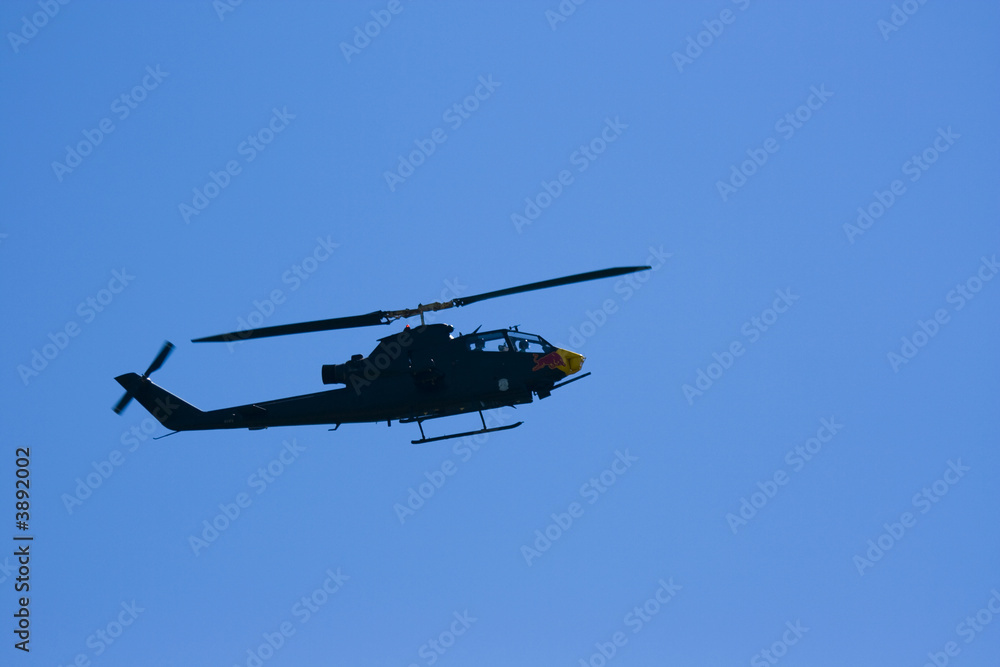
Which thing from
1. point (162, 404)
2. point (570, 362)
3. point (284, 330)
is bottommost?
point (162, 404)

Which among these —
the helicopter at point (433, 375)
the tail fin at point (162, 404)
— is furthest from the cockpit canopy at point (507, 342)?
the tail fin at point (162, 404)

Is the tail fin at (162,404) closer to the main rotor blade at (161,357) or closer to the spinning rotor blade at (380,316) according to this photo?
the main rotor blade at (161,357)

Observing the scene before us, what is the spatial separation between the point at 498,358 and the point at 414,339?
1911 mm

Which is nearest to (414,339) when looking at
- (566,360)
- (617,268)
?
(566,360)

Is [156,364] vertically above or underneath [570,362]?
underneath

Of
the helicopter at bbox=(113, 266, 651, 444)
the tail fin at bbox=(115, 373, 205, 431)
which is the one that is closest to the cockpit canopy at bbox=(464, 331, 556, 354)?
the helicopter at bbox=(113, 266, 651, 444)

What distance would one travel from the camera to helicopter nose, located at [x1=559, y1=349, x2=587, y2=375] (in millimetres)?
25516

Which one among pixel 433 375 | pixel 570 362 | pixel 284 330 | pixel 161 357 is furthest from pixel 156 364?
pixel 570 362

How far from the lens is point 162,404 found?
27797mm

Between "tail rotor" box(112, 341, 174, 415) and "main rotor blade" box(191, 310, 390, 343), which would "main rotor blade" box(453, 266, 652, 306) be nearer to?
"main rotor blade" box(191, 310, 390, 343)

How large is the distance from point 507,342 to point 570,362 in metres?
1.44

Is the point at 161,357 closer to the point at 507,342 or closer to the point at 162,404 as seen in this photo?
the point at 162,404

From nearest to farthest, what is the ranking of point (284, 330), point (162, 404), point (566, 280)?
point (566, 280)
point (284, 330)
point (162, 404)

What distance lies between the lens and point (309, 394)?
26328 mm
